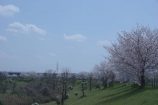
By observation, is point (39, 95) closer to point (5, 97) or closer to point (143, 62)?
point (5, 97)

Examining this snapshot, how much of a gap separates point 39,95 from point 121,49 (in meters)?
17.0

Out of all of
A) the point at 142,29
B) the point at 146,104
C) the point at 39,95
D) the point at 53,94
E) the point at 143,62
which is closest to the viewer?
the point at 146,104

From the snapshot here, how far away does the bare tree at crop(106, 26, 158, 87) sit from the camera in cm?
3625

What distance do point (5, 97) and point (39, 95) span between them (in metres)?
11.3

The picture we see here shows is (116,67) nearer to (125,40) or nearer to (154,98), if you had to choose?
(125,40)

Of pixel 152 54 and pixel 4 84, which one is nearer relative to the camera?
pixel 152 54

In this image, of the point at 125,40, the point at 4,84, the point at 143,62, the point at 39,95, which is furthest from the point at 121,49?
the point at 4,84

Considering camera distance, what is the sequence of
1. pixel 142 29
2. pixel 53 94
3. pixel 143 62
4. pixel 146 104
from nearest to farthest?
1. pixel 146 104
2. pixel 143 62
3. pixel 142 29
4. pixel 53 94

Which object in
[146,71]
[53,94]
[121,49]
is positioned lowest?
[53,94]

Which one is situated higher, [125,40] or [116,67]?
[125,40]

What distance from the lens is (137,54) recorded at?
3650 cm

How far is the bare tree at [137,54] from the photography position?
1427 inches

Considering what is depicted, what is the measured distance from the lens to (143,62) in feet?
119

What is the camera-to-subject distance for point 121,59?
125ft
